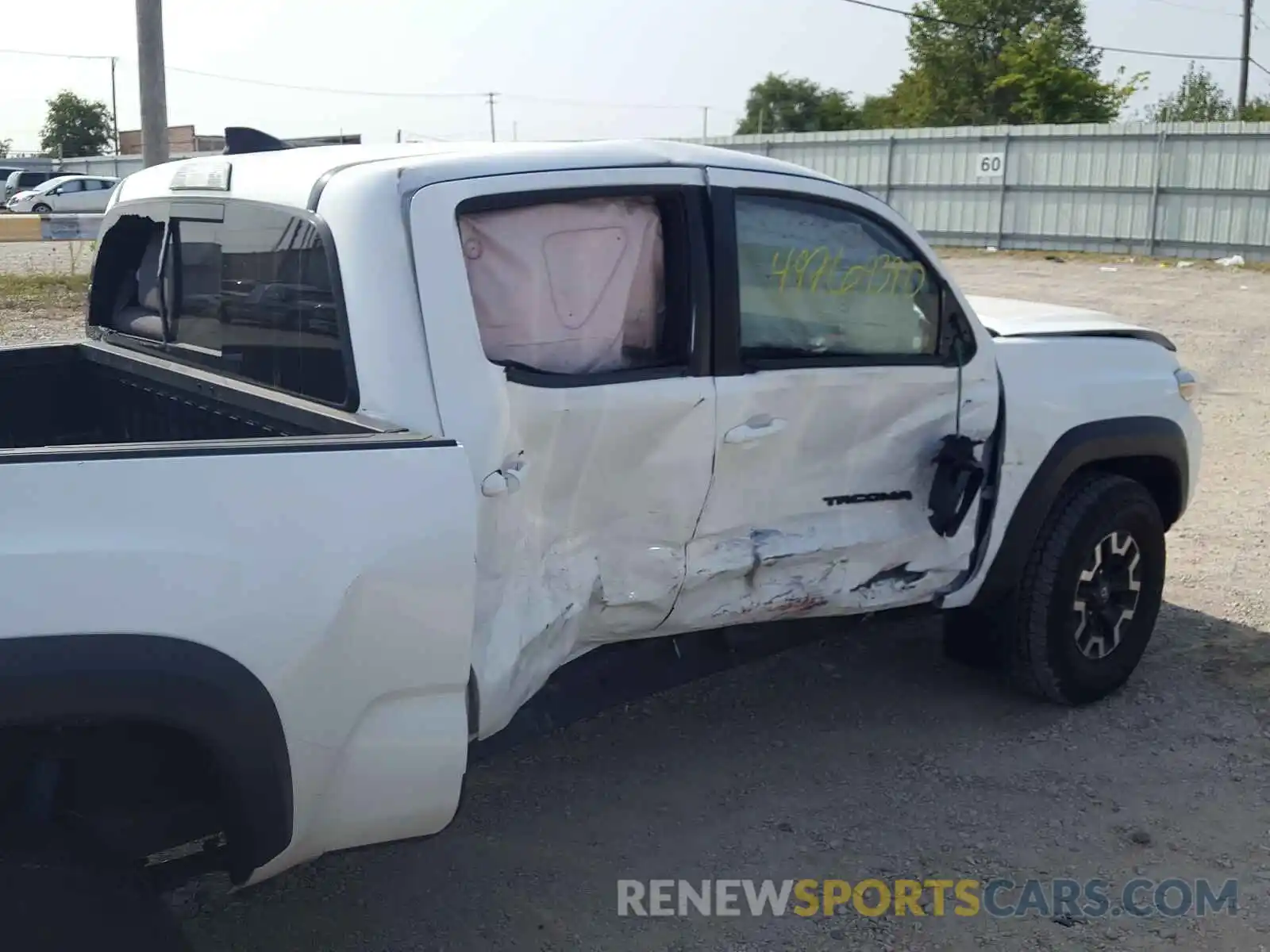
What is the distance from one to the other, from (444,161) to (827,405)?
1305mm

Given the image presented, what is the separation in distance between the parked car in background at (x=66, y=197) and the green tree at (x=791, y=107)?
141ft

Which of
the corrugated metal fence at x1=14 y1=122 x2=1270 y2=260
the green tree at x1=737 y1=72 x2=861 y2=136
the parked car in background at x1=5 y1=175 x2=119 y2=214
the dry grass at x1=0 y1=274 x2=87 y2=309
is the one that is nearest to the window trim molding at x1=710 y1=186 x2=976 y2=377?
the dry grass at x1=0 y1=274 x2=87 y2=309

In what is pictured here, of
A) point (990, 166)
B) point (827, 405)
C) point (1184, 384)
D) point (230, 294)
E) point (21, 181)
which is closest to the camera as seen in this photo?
point (230, 294)

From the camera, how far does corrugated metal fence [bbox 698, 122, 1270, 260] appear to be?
83.3 feet

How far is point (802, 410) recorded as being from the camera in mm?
3703

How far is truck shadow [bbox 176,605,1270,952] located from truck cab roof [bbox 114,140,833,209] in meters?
1.32

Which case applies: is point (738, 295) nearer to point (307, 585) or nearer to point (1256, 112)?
point (307, 585)

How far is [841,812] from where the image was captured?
3.91 metres

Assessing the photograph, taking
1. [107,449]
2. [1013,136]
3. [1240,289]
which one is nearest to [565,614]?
[107,449]

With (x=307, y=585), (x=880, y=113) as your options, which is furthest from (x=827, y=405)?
(x=880, y=113)

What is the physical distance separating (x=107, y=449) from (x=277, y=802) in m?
0.68

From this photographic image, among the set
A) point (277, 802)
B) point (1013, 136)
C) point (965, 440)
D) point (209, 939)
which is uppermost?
point (1013, 136)

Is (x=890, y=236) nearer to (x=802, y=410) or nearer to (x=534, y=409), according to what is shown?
(x=802, y=410)

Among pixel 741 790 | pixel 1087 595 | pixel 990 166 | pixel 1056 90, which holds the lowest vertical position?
pixel 741 790
